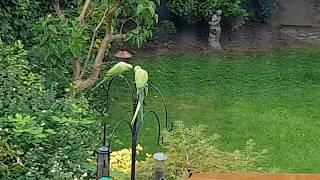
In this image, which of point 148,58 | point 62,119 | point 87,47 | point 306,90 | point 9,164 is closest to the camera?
point 9,164

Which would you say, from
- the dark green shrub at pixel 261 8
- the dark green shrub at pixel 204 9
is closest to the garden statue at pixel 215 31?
the dark green shrub at pixel 204 9

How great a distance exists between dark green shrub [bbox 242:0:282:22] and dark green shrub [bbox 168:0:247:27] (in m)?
0.63

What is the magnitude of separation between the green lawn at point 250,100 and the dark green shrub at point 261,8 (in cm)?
111

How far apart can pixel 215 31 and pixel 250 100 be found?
6.75ft

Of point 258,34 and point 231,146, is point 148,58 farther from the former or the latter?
point 231,146

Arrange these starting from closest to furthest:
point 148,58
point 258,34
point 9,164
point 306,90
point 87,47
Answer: point 9,164 < point 87,47 < point 306,90 < point 148,58 < point 258,34

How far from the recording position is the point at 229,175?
3.47 m

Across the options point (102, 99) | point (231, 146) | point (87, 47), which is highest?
point (87, 47)

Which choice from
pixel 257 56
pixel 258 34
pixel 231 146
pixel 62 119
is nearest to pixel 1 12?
pixel 231 146

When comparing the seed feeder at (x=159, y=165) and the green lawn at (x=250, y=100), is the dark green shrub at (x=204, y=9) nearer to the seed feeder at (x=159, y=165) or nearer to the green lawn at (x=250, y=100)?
the green lawn at (x=250, y=100)

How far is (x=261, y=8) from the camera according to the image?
11016mm

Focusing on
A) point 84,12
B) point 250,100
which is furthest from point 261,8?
point 84,12

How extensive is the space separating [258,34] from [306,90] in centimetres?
231

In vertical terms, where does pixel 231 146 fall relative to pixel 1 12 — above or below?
below
